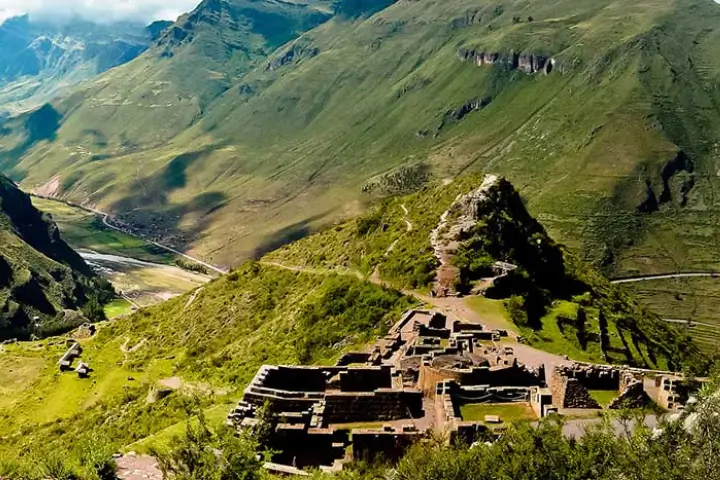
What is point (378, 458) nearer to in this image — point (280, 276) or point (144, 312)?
point (280, 276)

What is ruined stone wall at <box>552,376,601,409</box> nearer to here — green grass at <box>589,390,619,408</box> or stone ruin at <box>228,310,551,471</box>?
stone ruin at <box>228,310,551,471</box>

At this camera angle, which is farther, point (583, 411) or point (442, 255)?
point (442, 255)

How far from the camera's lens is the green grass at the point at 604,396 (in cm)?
3959

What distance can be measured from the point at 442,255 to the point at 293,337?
18400 millimetres

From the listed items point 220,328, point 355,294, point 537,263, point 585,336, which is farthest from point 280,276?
point 585,336

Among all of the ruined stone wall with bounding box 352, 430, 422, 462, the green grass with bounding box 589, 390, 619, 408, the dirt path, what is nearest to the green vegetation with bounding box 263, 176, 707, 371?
the green grass with bounding box 589, 390, 619, 408

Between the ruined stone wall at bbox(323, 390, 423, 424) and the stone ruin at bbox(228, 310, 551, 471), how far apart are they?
0.17 ft

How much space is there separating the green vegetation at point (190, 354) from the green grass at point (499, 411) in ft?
51.3

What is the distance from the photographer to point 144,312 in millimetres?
124125

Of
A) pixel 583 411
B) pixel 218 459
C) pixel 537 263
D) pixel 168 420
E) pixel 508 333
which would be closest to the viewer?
pixel 218 459

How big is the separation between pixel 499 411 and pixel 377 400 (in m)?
6.17

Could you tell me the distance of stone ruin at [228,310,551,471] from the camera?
1347 inches

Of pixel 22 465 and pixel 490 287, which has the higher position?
pixel 22 465

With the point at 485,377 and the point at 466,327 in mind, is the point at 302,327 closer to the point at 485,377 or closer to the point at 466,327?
the point at 466,327
